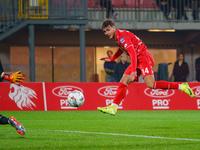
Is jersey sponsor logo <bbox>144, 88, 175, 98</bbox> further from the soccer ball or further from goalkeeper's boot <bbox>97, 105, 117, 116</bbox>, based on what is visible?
goalkeeper's boot <bbox>97, 105, 117, 116</bbox>

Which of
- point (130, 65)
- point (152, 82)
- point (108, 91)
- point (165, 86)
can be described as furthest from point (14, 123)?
point (108, 91)

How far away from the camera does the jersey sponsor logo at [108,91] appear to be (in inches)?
663

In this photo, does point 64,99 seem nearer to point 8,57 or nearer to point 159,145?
point 8,57

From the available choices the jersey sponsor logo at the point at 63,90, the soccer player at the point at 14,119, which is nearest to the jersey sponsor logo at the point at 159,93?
the jersey sponsor logo at the point at 63,90

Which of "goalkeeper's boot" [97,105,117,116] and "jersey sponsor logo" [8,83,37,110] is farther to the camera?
"jersey sponsor logo" [8,83,37,110]

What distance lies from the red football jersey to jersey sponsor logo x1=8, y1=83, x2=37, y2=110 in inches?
285

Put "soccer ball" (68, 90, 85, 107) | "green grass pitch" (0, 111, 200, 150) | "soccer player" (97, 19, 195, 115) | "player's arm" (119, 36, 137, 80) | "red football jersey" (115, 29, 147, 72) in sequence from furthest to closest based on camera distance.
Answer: "soccer ball" (68, 90, 85, 107) < "soccer player" (97, 19, 195, 115) < "red football jersey" (115, 29, 147, 72) < "player's arm" (119, 36, 137, 80) < "green grass pitch" (0, 111, 200, 150)

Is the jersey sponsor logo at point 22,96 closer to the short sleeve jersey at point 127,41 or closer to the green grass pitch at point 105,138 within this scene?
the green grass pitch at point 105,138

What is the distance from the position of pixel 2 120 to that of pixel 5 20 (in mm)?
13128

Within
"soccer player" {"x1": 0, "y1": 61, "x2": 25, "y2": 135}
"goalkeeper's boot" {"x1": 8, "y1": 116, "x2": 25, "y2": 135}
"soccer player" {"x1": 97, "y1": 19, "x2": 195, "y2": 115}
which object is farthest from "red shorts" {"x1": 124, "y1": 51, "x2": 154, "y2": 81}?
"goalkeeper's boot" {"x1": 8, "y1": 116, "x2": 25, "y2": 135}

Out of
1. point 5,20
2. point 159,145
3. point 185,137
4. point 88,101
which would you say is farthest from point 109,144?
point 5,20

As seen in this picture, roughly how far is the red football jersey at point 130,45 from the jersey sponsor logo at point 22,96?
725 cm

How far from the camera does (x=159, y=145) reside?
6.78 m

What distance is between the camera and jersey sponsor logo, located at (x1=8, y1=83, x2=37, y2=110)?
54.1ft
